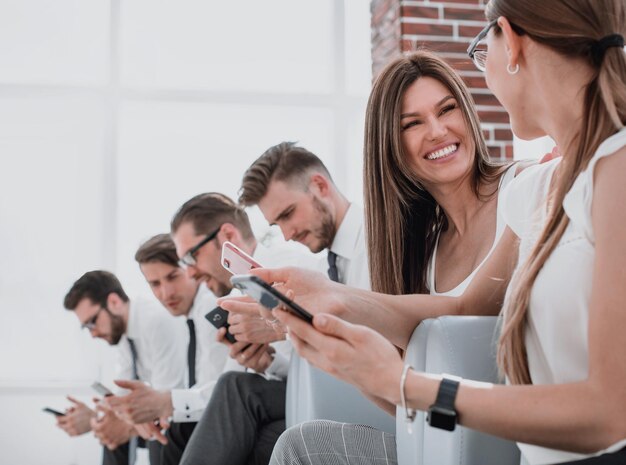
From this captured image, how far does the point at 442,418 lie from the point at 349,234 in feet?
7.06

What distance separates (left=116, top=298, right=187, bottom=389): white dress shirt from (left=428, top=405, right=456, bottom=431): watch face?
3366mm

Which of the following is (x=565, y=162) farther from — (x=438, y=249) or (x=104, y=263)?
(x=104, y=263)

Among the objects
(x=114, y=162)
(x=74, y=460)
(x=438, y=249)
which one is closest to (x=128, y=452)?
(x=74, y=460)

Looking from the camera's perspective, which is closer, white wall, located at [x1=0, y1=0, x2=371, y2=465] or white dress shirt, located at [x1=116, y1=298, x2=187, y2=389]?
white dress shirt, located at [x1=116, y1=298, x2=187, y2=389]

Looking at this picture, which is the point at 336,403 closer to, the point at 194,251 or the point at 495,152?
the point at 194,251

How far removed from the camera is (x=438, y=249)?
6.66 feet

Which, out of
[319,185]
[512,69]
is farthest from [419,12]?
[512,69]

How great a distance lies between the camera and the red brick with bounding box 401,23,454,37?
409 cm

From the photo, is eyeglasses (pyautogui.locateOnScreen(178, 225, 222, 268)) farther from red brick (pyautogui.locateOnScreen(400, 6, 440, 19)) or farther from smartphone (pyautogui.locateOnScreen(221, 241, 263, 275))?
smartphone (pyautogui.locateOnScreen(221, 241, 263, 275))

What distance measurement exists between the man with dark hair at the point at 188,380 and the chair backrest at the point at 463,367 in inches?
86.0

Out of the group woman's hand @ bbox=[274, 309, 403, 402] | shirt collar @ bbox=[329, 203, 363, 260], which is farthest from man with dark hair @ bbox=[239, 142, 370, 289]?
woman's hand @ bbox=[274, 309, 403, 402]

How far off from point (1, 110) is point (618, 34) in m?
4.75

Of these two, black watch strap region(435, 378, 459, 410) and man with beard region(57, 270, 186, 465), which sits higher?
black watch strap region(435, 378, 459, 410)

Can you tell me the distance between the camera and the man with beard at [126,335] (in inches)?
173
